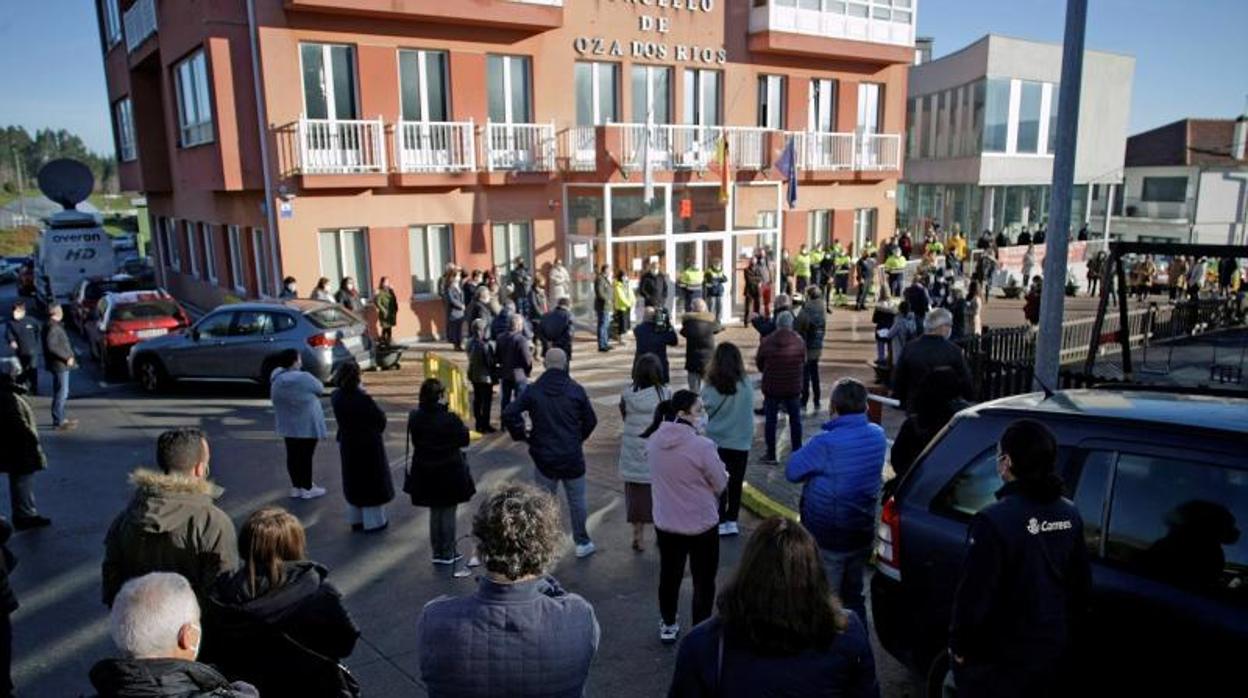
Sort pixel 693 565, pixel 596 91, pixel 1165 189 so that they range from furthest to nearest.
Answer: pixel 1165 189, pixel 596 91, pixel 693 565

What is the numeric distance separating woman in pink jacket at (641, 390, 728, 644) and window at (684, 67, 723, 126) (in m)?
17.8

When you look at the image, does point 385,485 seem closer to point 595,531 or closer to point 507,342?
point 595,531

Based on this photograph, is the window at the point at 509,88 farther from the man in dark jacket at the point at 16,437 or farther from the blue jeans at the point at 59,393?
the man in dark jacket at the point at 16,437

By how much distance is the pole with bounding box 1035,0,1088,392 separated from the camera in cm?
686

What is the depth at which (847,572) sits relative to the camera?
5008 mm

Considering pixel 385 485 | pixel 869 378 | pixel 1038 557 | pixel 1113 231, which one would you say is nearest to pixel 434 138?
pixel 869 378

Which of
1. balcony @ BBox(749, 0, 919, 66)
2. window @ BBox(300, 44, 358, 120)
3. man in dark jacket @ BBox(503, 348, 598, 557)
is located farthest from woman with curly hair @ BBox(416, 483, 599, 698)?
balcony @ BBox(749, 0, 919, 66)

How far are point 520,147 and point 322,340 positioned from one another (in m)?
7.55

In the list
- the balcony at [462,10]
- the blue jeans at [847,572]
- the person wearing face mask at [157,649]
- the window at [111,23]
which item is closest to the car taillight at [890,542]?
the blue jeans at [847,572]

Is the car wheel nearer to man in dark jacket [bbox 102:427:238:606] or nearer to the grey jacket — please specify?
man in dark jacket [bbox 102:427:238:606]

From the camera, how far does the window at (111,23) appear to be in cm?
2622

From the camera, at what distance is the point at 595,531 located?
770 cm

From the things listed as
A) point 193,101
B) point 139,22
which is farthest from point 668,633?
point 139,22

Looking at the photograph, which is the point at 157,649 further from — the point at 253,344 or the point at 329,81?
the point at 329,81
